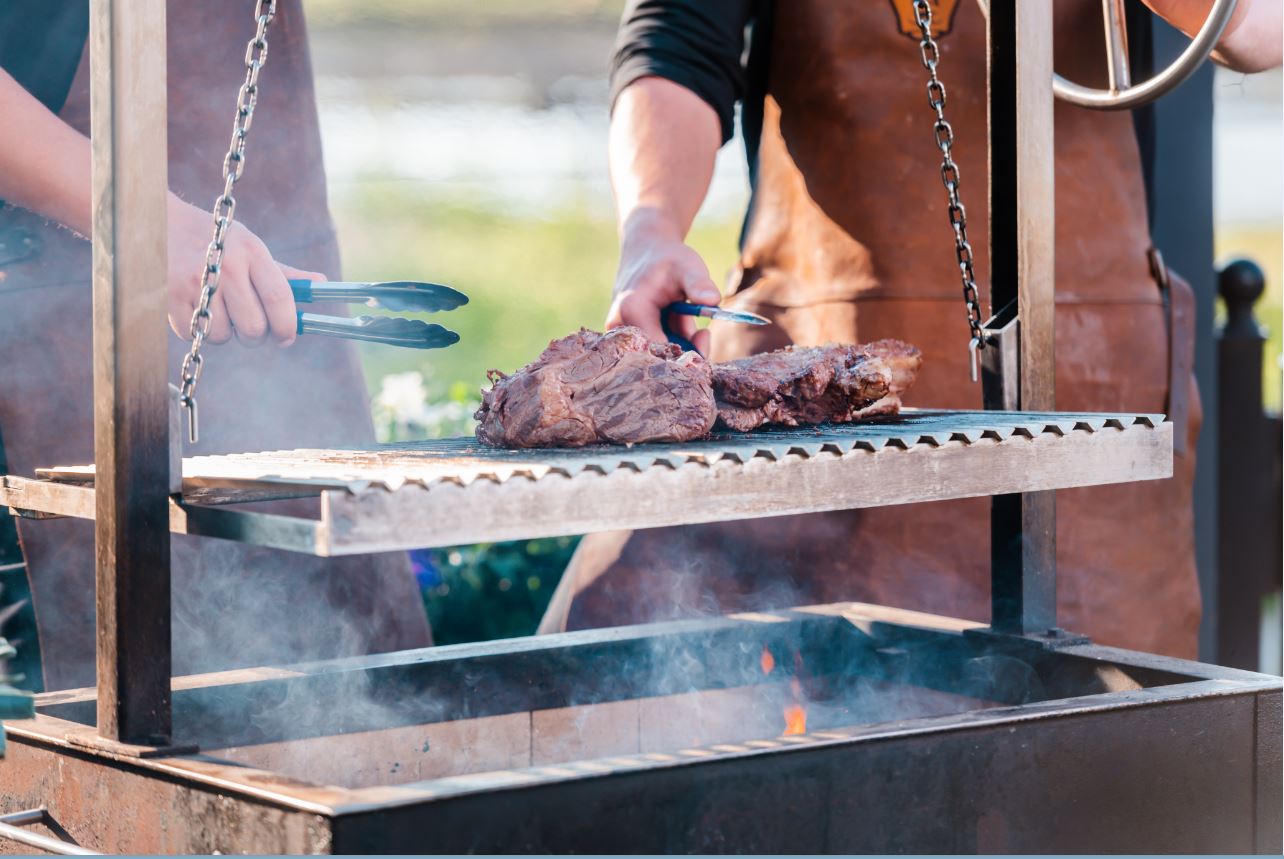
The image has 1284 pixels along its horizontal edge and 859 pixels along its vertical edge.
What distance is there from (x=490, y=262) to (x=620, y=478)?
29.7 feet

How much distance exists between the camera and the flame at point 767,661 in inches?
86.1

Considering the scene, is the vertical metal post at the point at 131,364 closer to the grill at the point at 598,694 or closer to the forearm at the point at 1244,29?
the grill at the point at 598,694

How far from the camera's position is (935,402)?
2885 mm

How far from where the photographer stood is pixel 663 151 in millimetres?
2844

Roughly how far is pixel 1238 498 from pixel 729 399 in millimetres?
3264

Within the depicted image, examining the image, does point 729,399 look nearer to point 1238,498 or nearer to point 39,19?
point 39,19

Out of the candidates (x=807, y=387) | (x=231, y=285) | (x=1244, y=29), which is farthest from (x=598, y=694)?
(x=1244, y=29)

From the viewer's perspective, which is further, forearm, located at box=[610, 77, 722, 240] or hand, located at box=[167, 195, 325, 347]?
forearm, located at box=[610, 77, 722, 240]

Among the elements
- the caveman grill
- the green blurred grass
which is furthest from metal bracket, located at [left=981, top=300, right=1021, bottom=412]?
the green blurred grass

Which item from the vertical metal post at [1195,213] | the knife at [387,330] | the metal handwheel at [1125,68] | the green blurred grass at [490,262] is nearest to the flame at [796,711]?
the knife at [387,330]

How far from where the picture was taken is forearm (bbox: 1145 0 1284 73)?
251cm

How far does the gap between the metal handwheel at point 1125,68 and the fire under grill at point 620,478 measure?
23.8 inches

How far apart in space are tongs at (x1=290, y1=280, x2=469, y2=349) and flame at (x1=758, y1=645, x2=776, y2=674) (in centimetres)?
74

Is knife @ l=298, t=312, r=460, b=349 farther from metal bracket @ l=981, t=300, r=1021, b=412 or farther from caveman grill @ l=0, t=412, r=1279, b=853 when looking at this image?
metal bracket @ l=981, t=300, r=1021, b=412
